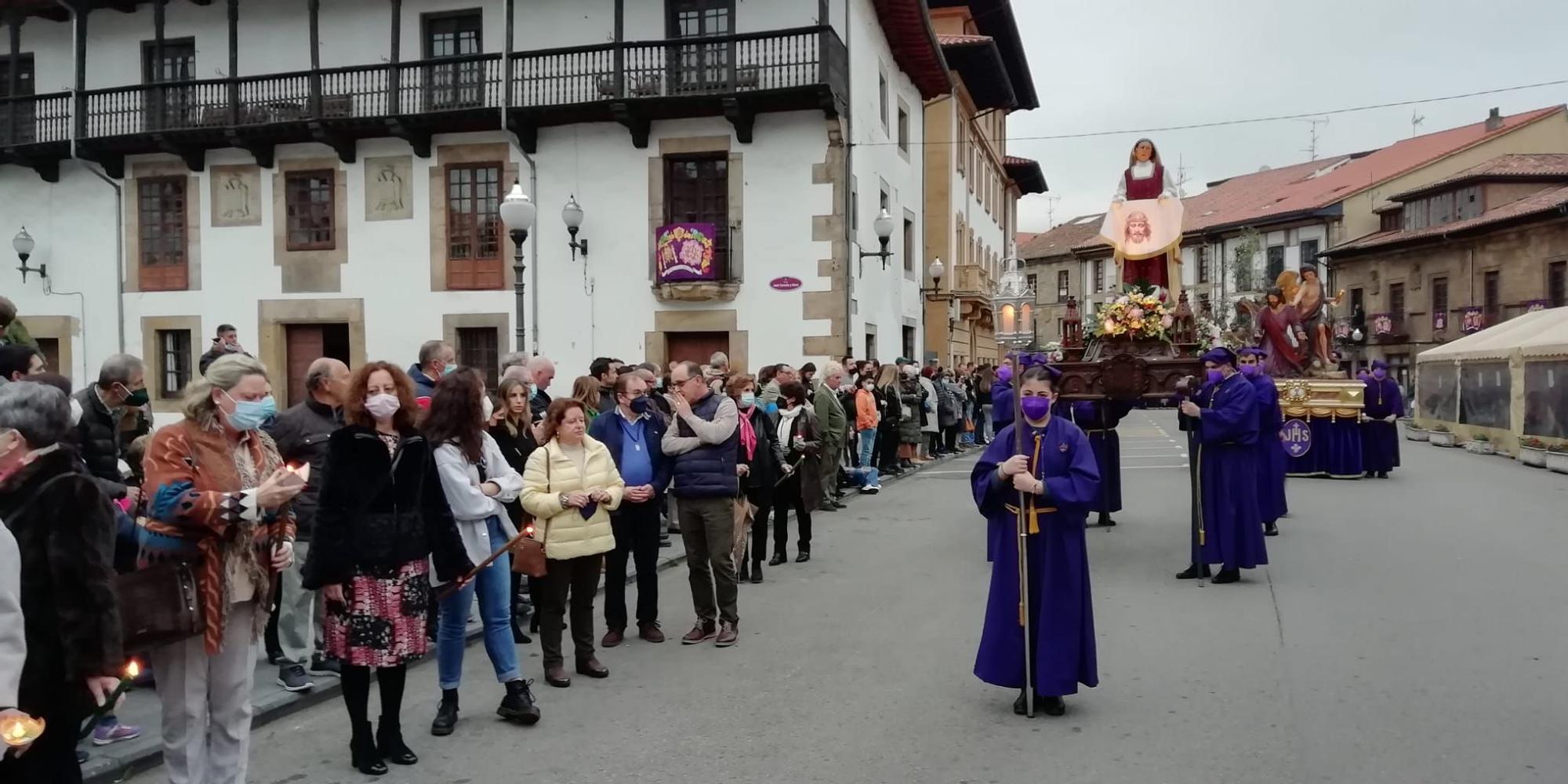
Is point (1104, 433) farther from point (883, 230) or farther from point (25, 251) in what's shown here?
point (25, 251)

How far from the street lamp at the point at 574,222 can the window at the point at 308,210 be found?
16.5 feet

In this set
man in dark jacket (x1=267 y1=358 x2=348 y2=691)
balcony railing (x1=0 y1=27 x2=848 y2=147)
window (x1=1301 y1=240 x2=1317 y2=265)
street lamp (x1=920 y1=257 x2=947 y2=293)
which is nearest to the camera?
man in dark jacket (x1=267 y1=358 x2=348 y2=691)

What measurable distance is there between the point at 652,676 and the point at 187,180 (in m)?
20.3

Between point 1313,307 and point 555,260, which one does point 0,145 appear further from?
point 1313,307

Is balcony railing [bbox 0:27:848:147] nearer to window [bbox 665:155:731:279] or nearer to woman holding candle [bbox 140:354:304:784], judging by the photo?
window [bbox 665:155:731:279]

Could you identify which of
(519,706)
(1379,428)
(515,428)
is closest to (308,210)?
(515,428)

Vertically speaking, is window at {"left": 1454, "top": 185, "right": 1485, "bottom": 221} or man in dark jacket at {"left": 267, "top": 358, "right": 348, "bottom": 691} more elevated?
window at {"left": 1454, "top": 185, "right": 1485, "bottom": 221}

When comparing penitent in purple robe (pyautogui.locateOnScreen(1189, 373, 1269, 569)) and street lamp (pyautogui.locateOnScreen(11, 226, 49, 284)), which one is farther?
street lamp (pyautogui.locateOnScreen(11, 226, 49, 284))

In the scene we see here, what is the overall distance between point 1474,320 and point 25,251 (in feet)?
153

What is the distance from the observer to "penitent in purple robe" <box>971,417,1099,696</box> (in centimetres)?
591

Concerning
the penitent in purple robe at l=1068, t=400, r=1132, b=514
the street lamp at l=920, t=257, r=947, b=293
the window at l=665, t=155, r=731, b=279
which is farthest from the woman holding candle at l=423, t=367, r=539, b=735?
the street lamp at l=920, t=257, r=947, b=293

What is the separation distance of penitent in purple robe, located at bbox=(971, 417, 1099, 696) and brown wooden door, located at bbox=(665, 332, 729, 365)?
15.2 metres

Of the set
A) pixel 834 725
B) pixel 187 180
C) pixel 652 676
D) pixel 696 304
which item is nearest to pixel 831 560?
pixel 652 676

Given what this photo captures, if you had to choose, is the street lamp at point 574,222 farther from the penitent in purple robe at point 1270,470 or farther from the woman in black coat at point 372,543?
the woman in black coat at point 372,543
